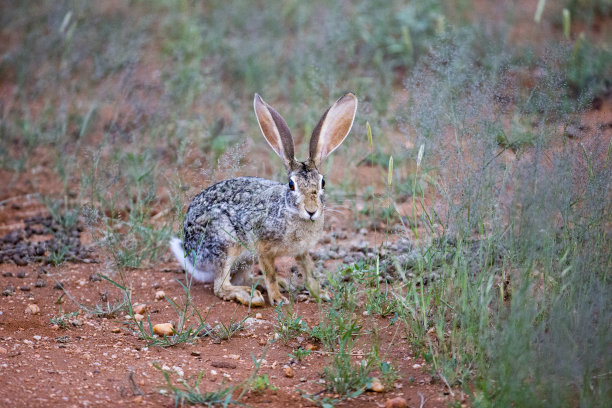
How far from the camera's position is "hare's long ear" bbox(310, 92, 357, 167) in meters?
4.85

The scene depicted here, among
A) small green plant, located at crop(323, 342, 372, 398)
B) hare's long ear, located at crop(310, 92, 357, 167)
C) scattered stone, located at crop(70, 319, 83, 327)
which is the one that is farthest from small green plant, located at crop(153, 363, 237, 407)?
hare's long ear, located at crop(310, 92, 357, 167)

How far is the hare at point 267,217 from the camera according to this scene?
15.8ft

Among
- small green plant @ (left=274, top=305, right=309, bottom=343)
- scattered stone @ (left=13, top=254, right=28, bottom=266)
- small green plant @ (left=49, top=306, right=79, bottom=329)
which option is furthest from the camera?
scattered stone @ (left=13, top=254, right=28, bottom=266)

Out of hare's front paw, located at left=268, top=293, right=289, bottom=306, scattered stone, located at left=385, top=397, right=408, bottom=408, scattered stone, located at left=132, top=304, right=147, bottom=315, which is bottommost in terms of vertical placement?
hare's front paw, located at left=268, top=293, right=289, bottom=306

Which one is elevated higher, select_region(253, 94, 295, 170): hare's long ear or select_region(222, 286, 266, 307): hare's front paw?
select_region(253, 94, 295, 170): hare's long ear

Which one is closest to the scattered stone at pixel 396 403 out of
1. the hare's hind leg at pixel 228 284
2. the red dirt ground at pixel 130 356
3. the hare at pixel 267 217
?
the red dirt ground at pixel 130 356

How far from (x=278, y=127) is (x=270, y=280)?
3.56 ft

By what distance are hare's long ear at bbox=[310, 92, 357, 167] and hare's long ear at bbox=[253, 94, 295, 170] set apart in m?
0.15

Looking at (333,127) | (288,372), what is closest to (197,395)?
(288,372)

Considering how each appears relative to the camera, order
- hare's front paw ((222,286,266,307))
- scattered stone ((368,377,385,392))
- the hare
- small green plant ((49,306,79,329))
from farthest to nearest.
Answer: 1. hare's front paw ((222,286,266,307))
2. the hare
3. small green plant ((49,306,79,329))
4. scattered stone ((368,377,385,392))

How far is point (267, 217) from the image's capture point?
16.3ft

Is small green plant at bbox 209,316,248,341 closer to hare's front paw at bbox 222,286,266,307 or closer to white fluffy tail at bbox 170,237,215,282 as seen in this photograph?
hare's front paw at bbox 222,286,266,307

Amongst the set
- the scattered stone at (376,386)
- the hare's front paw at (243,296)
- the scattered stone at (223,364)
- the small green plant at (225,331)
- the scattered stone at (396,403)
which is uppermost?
the scattered stone at (396,403)

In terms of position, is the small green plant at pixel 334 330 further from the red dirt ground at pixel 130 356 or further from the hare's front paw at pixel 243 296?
the hare's front paw at pixel 243 296
